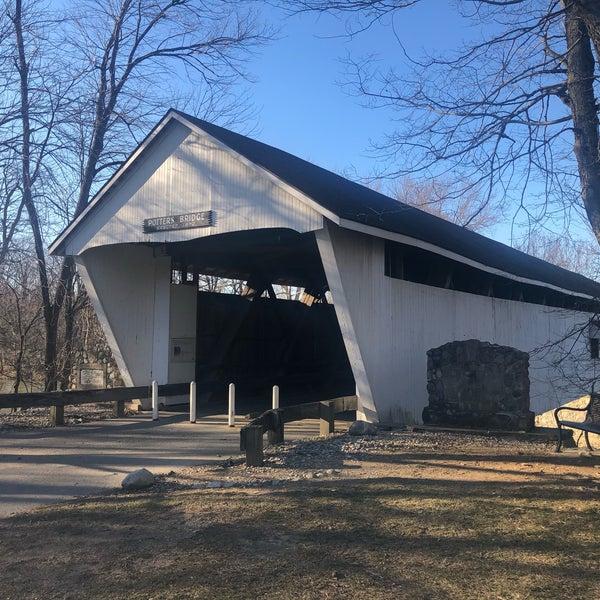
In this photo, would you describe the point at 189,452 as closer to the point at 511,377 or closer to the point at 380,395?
the point at 380,395

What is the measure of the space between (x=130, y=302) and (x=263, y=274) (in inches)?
214

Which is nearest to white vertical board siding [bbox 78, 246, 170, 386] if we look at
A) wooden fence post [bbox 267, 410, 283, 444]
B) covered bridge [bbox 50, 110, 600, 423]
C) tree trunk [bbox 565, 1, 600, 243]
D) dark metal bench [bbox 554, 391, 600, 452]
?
covered bridge [bbox 50, 110, 600, 423]

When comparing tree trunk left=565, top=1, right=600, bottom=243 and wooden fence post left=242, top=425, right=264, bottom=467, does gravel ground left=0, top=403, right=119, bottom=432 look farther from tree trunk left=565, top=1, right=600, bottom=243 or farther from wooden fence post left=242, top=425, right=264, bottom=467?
tree trunk left=565, top=1, right=600, bottom=243

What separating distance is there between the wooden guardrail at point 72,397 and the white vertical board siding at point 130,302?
1361 mm

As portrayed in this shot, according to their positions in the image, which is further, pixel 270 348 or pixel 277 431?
pixel 270 348

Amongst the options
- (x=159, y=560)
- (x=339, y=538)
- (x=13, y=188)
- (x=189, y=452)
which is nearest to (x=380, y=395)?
(x=189, y=452)

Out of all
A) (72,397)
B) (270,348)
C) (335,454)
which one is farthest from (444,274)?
(72,397)

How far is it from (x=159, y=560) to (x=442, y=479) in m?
3.61

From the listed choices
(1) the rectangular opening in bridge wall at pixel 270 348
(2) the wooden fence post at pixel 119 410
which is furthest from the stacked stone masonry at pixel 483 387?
(1) the rectangular opening in bridge wall at pixel 270 348

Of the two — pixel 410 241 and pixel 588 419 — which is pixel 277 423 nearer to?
pixel 410 241

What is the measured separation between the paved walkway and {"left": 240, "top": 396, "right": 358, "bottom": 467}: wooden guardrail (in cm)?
54

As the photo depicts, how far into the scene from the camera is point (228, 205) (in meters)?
12.2

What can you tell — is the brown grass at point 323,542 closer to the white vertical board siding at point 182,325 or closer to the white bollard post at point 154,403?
the white bollard post at point 154,403

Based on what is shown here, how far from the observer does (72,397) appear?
39.2 feet
